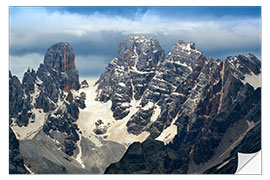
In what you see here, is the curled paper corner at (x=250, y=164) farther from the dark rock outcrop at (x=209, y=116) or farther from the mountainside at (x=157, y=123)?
the mountainside at (x=157, y=123)

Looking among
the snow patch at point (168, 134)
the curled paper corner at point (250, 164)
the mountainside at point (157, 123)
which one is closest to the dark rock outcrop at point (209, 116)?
the mountainside at point (157, 123)

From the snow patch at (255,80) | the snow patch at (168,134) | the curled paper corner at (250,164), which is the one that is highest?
the snow patch at (255,80)

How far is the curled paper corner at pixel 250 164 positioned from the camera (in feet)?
233

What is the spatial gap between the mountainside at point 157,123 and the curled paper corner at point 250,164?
1.87 metres

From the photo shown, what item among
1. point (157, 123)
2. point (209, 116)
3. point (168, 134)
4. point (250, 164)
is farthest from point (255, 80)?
point (157, 123)

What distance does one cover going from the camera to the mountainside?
10406 cm

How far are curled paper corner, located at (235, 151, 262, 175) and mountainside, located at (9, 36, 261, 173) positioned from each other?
1.87m

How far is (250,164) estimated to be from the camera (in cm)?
7550

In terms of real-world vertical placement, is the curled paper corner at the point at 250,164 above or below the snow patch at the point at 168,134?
above

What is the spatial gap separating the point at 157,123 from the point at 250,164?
106180 mm
